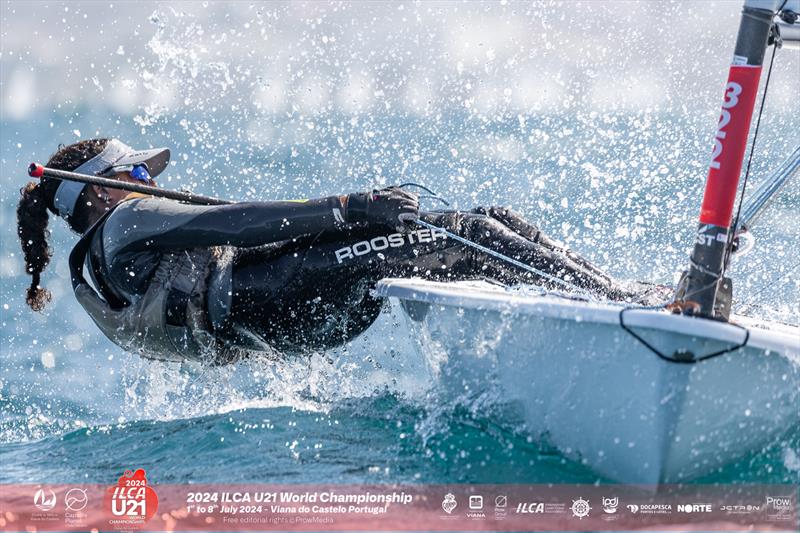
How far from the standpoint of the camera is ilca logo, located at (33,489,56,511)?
280 centimetres

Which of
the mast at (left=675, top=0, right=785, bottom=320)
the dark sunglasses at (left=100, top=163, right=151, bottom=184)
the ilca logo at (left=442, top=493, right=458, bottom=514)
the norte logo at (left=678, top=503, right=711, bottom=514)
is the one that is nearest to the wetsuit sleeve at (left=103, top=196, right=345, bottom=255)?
the dark sunglasses at (left=100, top=163, right=151, bottom=184)

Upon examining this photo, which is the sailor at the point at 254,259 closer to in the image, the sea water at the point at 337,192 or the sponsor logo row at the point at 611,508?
the sea water at the point at 337,192

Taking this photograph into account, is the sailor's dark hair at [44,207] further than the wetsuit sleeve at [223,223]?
Yes

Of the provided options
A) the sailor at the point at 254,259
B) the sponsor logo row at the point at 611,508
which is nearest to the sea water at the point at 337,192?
the sponsor logo row at the point at 611,508

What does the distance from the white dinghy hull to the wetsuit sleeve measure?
66cm

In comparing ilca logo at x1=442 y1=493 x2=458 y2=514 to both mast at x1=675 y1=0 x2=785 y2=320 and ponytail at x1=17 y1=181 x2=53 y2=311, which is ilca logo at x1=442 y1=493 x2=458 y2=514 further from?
ponytail at x1=17 y1=181 x2=53 y2=311

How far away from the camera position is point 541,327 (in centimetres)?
249

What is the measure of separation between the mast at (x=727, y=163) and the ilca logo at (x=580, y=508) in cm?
58

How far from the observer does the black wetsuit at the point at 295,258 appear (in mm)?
3168

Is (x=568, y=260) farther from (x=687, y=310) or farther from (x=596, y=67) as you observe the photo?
(x=596, y=67)

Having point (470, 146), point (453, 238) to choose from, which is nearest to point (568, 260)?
point (453, 238)

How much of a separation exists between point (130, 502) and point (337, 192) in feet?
14.5

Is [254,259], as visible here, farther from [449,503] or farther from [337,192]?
[337,192]

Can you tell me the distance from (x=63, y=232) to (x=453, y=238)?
6.18 metres
